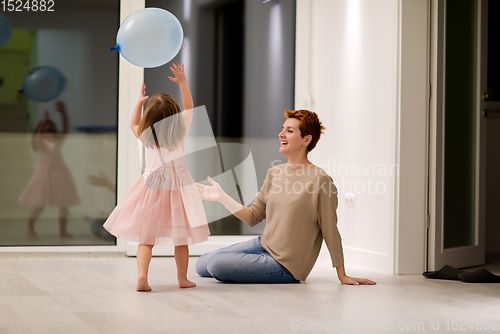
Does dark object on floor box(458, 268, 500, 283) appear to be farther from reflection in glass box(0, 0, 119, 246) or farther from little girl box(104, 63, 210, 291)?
reflection in glass box(0, 0, 119, 246)

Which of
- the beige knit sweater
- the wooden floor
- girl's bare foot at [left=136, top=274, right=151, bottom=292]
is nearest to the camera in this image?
the wooden floor

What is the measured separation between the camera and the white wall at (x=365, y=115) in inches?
115

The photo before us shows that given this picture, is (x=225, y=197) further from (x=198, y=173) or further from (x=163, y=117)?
(x=198, y=173)

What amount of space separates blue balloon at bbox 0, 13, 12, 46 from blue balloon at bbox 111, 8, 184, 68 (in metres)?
1.42

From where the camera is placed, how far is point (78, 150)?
350 centimetres

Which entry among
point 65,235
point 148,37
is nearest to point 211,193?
point 148,37

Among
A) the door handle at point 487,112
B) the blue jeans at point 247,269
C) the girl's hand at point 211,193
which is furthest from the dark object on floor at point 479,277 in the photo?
the girl's hand at point 211,193

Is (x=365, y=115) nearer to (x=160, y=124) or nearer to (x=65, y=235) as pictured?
(x=160, y=124)

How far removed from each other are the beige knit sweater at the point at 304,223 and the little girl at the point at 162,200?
1.24ft

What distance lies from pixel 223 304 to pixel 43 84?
2.12 metres

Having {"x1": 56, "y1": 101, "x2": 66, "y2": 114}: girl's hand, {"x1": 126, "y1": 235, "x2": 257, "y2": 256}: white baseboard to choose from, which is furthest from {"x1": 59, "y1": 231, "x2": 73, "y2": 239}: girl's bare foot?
{"x1": 56, "y1": 101, "x2": 66, "y2": 114}: girl's hand

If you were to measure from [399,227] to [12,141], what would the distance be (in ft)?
7.70

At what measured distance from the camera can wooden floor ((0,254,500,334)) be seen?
67.6 inches

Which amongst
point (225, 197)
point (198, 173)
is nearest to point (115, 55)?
point (198, 173)
